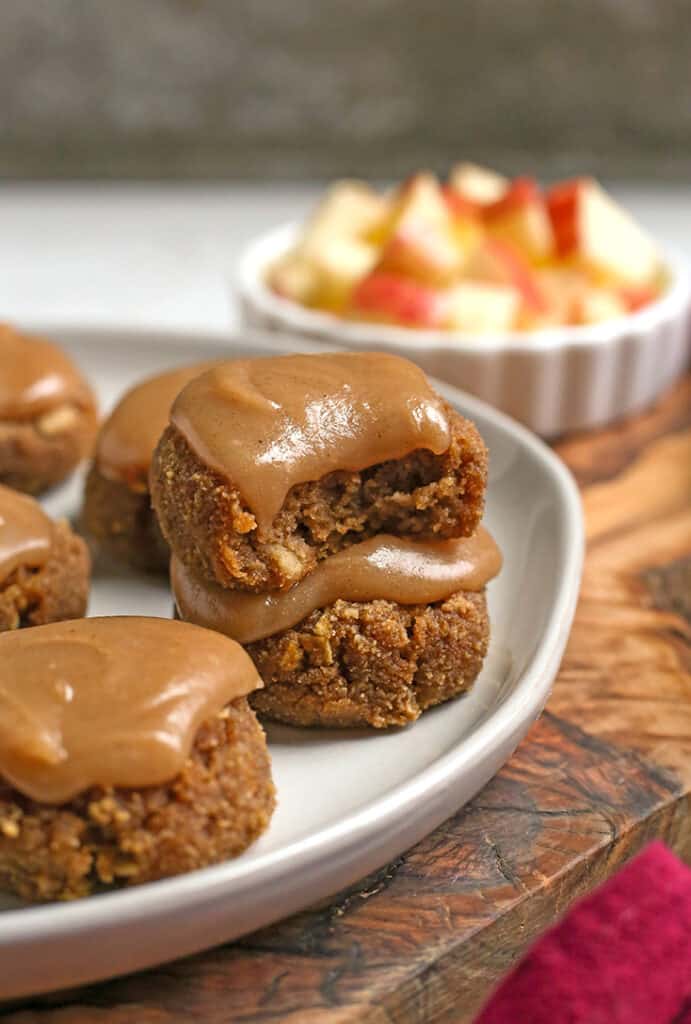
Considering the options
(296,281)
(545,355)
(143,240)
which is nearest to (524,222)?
(545,355)

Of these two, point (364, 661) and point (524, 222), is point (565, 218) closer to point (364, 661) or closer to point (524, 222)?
point (524, 222)

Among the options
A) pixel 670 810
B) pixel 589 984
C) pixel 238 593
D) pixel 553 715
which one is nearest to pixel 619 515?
pixel 553 715

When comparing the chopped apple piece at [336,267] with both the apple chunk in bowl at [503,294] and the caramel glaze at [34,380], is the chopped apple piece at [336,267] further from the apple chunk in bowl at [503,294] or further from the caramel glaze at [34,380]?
the caramel glaze at [34,380]

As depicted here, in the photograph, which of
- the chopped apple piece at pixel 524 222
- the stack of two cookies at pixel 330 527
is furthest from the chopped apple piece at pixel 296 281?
the stack of two cookies at pixel 330 527

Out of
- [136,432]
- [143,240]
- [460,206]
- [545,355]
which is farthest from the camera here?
[143,240]

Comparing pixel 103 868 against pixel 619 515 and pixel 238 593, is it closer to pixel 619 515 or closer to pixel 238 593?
pixel 238 593
